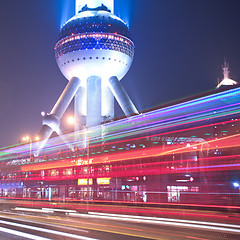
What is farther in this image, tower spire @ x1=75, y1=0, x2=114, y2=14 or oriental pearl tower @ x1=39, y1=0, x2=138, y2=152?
tower spire @ x1=75, y1=0, x2=114, y2=14

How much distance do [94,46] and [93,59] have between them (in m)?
3.66

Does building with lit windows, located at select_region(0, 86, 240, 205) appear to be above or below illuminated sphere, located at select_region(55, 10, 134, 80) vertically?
below

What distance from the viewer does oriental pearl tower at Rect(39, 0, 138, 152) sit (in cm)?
9700

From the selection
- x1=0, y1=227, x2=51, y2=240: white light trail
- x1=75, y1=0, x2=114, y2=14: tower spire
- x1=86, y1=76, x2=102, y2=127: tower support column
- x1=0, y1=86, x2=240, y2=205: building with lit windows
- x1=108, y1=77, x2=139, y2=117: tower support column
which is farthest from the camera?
x1=75, y1=0, x2=114, y2=14: tower spire

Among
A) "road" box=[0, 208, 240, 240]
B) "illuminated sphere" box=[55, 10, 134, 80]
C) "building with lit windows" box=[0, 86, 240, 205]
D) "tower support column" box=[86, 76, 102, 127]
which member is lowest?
"road" box=[0, 208, 240, 240]

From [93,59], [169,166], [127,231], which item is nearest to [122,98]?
[93,59]

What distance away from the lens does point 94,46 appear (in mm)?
97750

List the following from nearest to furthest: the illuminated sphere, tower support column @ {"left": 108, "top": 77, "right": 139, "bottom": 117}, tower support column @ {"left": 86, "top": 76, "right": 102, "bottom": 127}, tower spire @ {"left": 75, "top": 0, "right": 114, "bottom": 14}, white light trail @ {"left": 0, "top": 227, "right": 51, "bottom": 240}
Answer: white light trail @ {"left": 0, "top": 227, "right": 51, "bottom": 240} → tower support column @ {"left": 108, "top": 77, "right": 139, "bottom": 117} → tower support column @ {"left": 86, "top": 76, "right": 102, "bottom": 127} → the illuminated sphere → tower spire @ {"left": 75, "top": 0, "right": 114, "bottom": 14}

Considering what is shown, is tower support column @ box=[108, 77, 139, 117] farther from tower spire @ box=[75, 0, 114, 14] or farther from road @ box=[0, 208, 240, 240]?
road @ box=[0, 208, 240, 240]

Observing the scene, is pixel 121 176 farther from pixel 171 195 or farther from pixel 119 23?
pixel 119 23

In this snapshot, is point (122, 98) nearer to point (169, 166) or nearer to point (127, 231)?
point (169, 166)

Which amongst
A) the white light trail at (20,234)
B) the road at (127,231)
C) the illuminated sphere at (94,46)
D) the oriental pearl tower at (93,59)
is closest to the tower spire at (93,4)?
the oriental pearl tower at (93,59)

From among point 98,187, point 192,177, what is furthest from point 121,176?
point 192,177

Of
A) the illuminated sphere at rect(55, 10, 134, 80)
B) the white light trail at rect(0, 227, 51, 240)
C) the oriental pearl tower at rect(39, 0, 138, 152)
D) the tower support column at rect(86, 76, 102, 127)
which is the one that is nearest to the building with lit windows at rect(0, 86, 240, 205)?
the white light trail at rect(0, 227, 51, 240)
